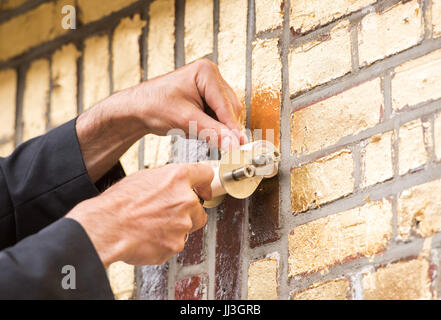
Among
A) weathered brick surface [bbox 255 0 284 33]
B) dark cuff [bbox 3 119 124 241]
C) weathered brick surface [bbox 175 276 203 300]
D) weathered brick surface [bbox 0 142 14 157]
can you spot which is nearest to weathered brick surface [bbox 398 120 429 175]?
weathered brick surface [bbox 255 0 284 33]

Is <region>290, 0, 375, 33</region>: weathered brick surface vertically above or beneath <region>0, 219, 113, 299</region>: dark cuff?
above

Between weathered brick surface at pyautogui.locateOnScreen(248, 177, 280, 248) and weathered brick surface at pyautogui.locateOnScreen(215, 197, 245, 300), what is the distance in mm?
30

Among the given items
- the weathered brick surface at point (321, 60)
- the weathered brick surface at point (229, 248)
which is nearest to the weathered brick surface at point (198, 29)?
the weathered brick surface at point (321, 60)

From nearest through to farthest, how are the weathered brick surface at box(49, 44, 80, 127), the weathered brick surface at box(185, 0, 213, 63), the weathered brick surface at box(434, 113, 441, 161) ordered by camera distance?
1. the weathered brick surface at box(434, 113, 441, 161)
2. the weathered brick surface at box(185, 0, 213, 63)
3. the weathered brick surface at box(49, 44, 80, 127)

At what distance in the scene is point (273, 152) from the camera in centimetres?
126

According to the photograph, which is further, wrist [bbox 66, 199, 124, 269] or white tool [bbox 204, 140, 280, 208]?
white tool [bbox 204, 140, 280, 208]

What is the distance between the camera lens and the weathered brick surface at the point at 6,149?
195cm

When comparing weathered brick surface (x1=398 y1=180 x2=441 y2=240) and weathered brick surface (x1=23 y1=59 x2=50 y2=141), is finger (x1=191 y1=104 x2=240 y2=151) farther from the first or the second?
weathered brick surface (x1=23 y1=59 x2=50 y2=141)

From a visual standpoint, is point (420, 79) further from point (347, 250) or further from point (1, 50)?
point (1, 50)

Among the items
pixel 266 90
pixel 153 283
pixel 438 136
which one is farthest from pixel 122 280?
pixel 438 136

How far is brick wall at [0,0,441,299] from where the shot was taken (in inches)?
44.9

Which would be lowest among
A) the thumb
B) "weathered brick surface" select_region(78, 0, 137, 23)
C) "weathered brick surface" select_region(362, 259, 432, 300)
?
"weathered brick surface" select_region(362, 259, 432, 300)

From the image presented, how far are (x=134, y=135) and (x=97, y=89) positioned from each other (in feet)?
1.15
